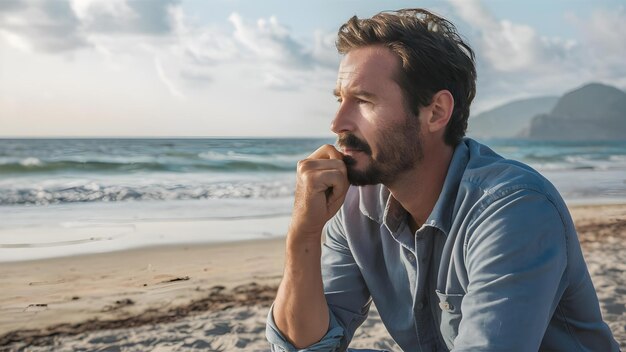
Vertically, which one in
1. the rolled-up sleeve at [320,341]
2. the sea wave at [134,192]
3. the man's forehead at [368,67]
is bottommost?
the sea wave at [134,192]

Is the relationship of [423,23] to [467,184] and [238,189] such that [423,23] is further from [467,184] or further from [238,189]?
[238,189]

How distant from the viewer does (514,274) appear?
1832 millimetres

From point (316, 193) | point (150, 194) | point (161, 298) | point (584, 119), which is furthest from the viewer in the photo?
point (584, 119)

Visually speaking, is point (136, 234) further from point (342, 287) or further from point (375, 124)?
point (375, 124)

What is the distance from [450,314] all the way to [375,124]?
0.67 metres

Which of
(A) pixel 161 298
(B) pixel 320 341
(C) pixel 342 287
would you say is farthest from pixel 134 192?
(B) pixel 320 341

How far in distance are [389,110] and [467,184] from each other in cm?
39

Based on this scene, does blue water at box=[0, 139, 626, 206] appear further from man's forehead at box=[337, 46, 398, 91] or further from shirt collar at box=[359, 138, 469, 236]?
man's forehead at box=[337, 46, 398, 91]

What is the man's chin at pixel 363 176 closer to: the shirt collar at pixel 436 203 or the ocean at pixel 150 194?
the shirt collar at pixel 436 203

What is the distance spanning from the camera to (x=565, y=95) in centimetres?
9319

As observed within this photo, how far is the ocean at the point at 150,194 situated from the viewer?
8203 mm

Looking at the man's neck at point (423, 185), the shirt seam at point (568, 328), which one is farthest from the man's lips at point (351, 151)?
the shirt seam at point (568, 328)

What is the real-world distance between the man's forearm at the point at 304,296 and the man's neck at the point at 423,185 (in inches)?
13.7

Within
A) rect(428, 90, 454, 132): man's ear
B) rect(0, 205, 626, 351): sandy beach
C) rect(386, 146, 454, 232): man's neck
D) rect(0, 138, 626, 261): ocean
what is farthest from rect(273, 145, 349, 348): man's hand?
rect(0, 138, 626, 261): ocean
